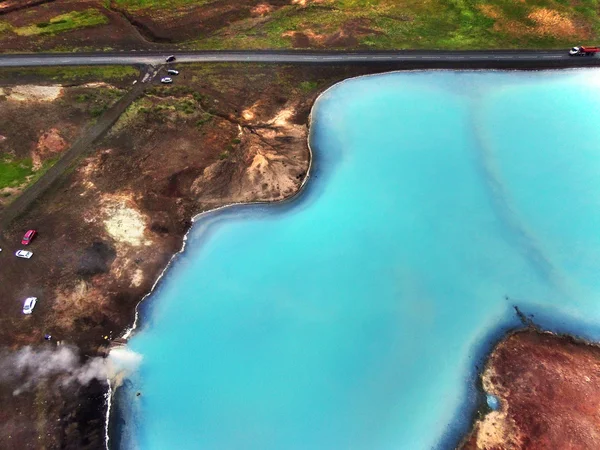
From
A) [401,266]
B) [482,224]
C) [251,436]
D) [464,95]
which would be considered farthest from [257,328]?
[464,95]

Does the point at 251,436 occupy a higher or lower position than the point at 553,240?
lower

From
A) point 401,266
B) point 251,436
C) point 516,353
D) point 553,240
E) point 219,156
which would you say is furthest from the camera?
point 219,156

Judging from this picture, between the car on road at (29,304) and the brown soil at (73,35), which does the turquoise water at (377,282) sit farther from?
the brown soil at (73,35)

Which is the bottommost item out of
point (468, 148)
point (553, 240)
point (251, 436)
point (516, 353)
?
point (251, 436)

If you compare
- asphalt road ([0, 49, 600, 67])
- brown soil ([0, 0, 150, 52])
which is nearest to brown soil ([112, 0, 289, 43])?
brown soil ([0, 0, 150, 52])

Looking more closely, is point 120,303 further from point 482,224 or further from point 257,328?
point 482,224

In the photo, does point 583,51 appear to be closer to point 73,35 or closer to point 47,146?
point 47,146

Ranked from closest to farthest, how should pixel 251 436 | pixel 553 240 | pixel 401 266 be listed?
1. pixel 251 436
2. pixel 401 266
3. pixel 553 240
